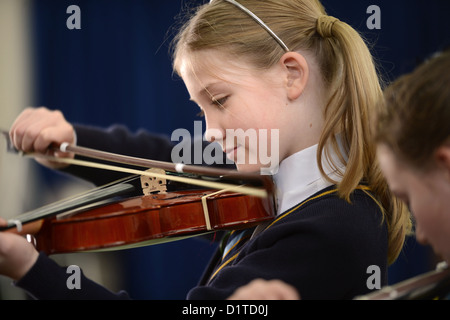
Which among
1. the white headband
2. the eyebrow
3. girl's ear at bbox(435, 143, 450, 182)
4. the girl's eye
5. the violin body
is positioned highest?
the white headband

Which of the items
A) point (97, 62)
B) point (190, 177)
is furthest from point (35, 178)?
point (190, 177)

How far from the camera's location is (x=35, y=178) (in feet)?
5.26

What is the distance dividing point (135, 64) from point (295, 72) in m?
0.95

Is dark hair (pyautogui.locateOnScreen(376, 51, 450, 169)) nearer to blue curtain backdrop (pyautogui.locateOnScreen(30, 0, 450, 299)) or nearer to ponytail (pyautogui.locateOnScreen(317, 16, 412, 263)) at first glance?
ponytail (pyautogui.locateOnScreen(317, 16, 412, 263))

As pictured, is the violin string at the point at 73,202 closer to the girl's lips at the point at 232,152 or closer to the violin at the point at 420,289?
the girl's lips at the point at 232,152

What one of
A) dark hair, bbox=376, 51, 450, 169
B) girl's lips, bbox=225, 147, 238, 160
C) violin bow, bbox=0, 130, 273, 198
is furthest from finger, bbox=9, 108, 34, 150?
dark hair, bbox=376, 51, 450, 169

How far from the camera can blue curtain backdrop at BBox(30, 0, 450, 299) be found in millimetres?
1576

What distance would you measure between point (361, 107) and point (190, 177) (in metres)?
0.27

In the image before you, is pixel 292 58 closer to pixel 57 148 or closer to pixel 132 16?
pixel 57 148

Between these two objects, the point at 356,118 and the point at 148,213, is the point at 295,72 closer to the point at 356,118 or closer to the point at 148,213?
the point at 356,118

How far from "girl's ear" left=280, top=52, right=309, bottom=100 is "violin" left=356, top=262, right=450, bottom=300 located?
348 millimetres

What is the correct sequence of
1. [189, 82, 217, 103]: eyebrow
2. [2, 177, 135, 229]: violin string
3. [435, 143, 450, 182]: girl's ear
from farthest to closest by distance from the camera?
[189, 82, 217, 103]: eyebrow < [2, 177, 135, 229]: violin string < [435, 143, 450, 182]: girl's ear

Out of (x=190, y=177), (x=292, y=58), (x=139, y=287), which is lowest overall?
(x=139, y=287)

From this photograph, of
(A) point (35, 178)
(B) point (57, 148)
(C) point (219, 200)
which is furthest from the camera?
(A) point (35, 178)
